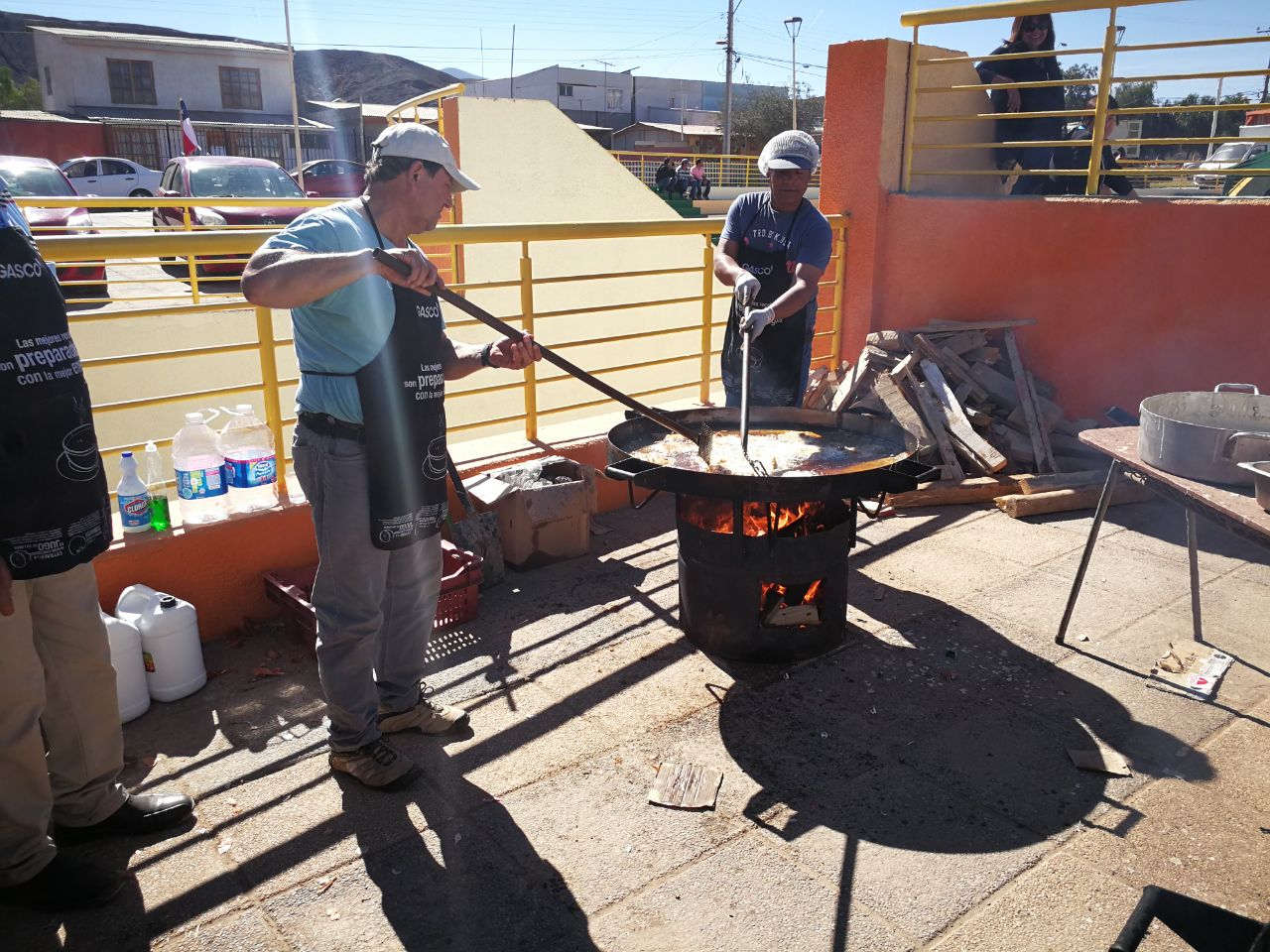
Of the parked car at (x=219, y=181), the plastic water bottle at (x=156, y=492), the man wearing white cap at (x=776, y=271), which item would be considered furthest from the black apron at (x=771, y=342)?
the parked car at (x=219, y=181)

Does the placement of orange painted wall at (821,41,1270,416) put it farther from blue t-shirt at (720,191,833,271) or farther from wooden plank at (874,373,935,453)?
blue t-shirt at (720,191,833,271)

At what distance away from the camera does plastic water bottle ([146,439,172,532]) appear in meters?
3.95

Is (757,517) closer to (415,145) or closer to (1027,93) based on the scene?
(415,145)

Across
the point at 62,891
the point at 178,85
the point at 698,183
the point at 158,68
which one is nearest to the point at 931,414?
the point at 62,891

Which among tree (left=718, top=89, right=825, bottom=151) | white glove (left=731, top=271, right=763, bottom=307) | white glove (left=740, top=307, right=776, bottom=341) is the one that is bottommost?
white glove (left=740, top=307, right=776, bottom=341)

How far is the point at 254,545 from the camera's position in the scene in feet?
13.9

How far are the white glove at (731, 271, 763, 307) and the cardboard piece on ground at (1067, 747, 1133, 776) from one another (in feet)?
7.96

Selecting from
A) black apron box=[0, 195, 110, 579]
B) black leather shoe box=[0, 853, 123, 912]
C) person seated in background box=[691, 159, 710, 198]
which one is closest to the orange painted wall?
black apron box=[0, 195, 110, 579]

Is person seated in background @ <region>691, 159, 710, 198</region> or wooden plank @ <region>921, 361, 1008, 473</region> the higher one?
person seated in background @ <region>691, 159, 710, 198</region>

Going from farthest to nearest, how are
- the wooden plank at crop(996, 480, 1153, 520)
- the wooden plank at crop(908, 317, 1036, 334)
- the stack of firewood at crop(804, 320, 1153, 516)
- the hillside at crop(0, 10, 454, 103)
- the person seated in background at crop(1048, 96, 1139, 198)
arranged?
the hillside at crop(0, 10, 454, 103) < the person seated in background at crop(1048, 96, 1139, 198) < the wooden plank at crop(908, 317, 1036, 334) < the stack of firewood at crop(804, 320, 1153, 516) < the wooden plank at crop(996, 480, 1153, 520)

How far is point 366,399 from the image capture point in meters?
2.85

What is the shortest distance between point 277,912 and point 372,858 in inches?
11.9

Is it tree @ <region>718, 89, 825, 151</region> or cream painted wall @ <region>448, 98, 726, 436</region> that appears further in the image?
tree @ <region>718, 89, 825, 151</region>

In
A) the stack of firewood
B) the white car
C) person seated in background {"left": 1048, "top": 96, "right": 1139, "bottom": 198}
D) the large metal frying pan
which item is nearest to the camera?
the large metal frying pan
